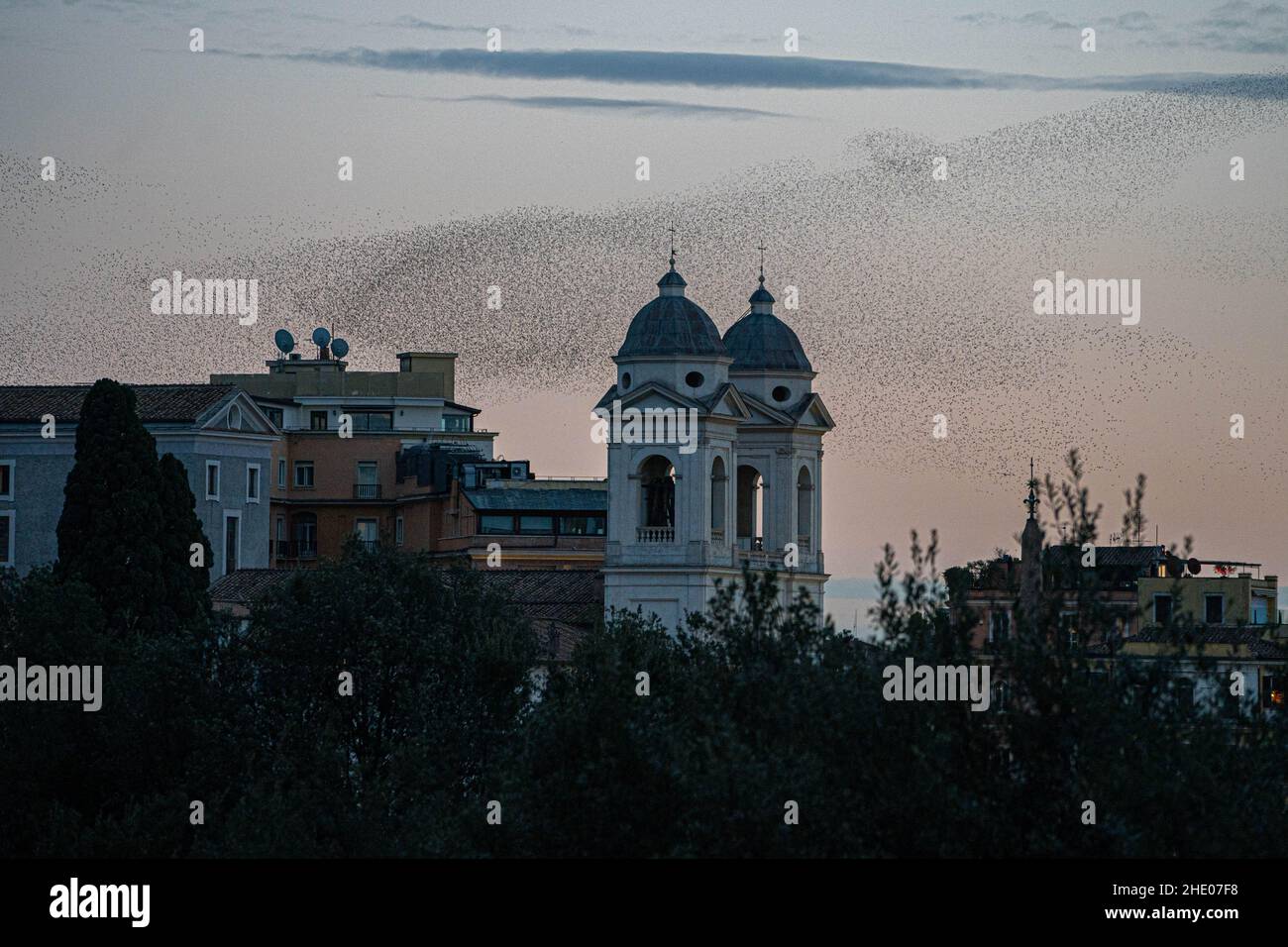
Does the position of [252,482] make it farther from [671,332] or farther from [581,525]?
[671,332]

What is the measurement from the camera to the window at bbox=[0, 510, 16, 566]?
91812 mm

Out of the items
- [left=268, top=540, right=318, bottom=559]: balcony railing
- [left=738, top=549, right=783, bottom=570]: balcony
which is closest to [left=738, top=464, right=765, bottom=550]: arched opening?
[left=738, top=549, right=783, bottom=570]: balcony

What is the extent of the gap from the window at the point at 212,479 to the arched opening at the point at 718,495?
21.9 metres

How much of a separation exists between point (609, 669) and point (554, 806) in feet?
8.15

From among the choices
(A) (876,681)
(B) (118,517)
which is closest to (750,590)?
(A) (876,681)

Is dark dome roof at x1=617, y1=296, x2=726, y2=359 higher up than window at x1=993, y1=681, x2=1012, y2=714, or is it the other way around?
dark dome roof at x1=617, y1=296, x2=726, y2=359

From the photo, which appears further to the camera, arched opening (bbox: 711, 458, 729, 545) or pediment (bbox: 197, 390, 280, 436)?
pediment (bbox: 197, 390, 280, 436)

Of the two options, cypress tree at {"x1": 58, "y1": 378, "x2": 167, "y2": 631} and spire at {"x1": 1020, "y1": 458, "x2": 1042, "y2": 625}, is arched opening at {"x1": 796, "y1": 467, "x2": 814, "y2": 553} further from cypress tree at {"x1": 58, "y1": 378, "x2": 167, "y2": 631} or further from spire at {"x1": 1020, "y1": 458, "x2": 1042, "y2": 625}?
spire at {"x1": 1020, "y1": 458, "x2": 1042, "y2": 625}

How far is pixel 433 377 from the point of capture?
12962 cm

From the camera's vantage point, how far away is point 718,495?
75875mm

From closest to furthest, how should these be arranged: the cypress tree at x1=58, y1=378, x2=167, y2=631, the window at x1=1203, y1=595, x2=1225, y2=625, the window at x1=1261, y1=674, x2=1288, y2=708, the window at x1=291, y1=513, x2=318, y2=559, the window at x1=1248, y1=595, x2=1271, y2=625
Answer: the window at x1=1261, y1=674, x2=1288, y2=708 → the cypress tree at x1=58, y1=378, x2=167, y2=631 → the window at x1=1203, y1=595, x2=1225, y2=625 → the window at x1=1248, y1=595, x2=1271, y2=625 → the window at x1=291, y1=513, x2=318, y2=559

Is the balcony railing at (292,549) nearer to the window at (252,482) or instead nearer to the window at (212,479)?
the window at (252,482)

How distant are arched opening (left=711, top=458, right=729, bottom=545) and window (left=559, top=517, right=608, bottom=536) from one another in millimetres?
29467
